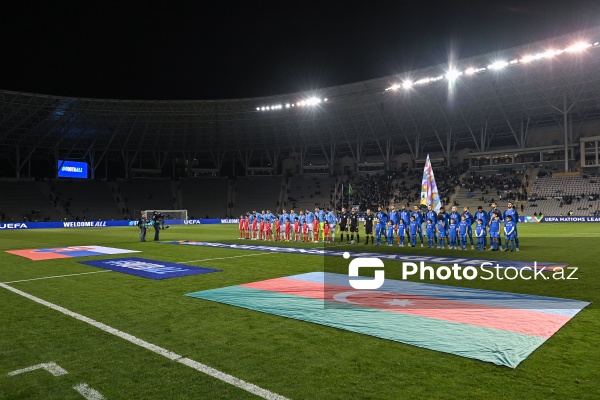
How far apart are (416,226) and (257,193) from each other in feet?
156

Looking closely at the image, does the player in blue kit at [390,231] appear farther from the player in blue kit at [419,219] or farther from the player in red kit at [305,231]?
the player in red kit at [305,231]

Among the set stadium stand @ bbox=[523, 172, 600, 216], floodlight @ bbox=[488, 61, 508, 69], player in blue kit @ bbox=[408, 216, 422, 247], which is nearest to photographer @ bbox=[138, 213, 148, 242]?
player in blue kit @ bbox=[408, 216, 422, 247]

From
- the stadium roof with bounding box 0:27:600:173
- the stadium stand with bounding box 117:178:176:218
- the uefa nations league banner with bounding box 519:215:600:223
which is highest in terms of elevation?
the stadium roof with bounding box 0:27:600:173

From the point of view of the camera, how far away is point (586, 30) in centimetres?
3159

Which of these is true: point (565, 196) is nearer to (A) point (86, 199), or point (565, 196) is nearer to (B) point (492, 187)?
(B) point (492, 187)

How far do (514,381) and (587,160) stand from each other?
51497 millimetres

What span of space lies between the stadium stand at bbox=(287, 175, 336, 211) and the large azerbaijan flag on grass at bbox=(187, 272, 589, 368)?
161 feet

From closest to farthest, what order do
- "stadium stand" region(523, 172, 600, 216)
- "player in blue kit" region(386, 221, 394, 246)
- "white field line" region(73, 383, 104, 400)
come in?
1. "white field line" region(73, 383, 104, 400)
2. "player in blue kit" region(386, 221, 394, 246)
3. "stadium stand" region(523, 172, 600, 216)

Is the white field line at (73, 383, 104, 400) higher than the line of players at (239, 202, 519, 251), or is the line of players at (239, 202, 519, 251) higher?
the line of players at (239, 202, 519, 251)

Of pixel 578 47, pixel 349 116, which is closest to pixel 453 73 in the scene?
pixel 578 47

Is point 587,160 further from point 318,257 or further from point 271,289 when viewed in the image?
point 271,289

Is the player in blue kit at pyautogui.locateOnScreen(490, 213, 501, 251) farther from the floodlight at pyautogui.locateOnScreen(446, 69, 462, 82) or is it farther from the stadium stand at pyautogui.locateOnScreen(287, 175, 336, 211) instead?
the stadium stand at pyautogui.locateOnScreen(287, 175, 336, 211)

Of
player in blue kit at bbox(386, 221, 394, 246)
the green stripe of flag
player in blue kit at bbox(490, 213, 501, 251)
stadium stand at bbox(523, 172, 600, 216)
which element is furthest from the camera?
stadium stand at bbox(523, 172, 600, 216)

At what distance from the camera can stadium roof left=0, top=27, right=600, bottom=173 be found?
3903cm
